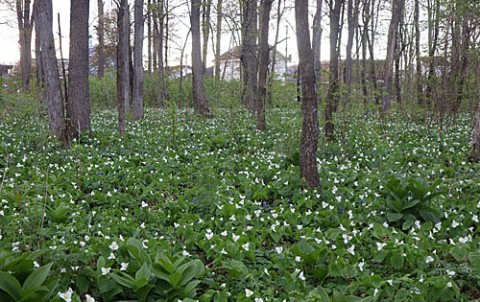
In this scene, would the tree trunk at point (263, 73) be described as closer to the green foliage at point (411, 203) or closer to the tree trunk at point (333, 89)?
the tree trunk at point (333, 89)

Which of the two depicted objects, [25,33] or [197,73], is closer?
[197,73]

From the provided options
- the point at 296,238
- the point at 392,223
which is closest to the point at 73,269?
the point at 296,238

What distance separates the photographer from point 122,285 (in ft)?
9.35

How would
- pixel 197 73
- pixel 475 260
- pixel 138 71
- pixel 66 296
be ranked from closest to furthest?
pixel 66 296, pixel 475 260, pixel 197 73, pixel 138 71

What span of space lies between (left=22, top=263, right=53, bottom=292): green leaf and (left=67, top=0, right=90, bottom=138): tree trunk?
6.02m

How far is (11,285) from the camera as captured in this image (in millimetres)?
2502

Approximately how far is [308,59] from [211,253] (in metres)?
2.55

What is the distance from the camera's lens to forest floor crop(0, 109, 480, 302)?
2.88 m

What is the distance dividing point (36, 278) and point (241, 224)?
1.99 metres

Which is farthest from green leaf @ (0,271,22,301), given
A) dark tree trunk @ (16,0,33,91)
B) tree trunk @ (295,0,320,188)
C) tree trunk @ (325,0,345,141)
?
dark tree trunk @ (16,0,33,91)

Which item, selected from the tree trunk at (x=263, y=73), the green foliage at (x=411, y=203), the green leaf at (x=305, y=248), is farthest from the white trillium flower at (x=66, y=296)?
the tree trunk at (x=263, y=73)

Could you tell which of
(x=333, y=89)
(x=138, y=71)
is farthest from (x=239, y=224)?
(x=138, y=71)

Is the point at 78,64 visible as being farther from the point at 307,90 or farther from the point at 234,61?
the point at 234,61

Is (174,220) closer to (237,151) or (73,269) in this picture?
(73,269)
